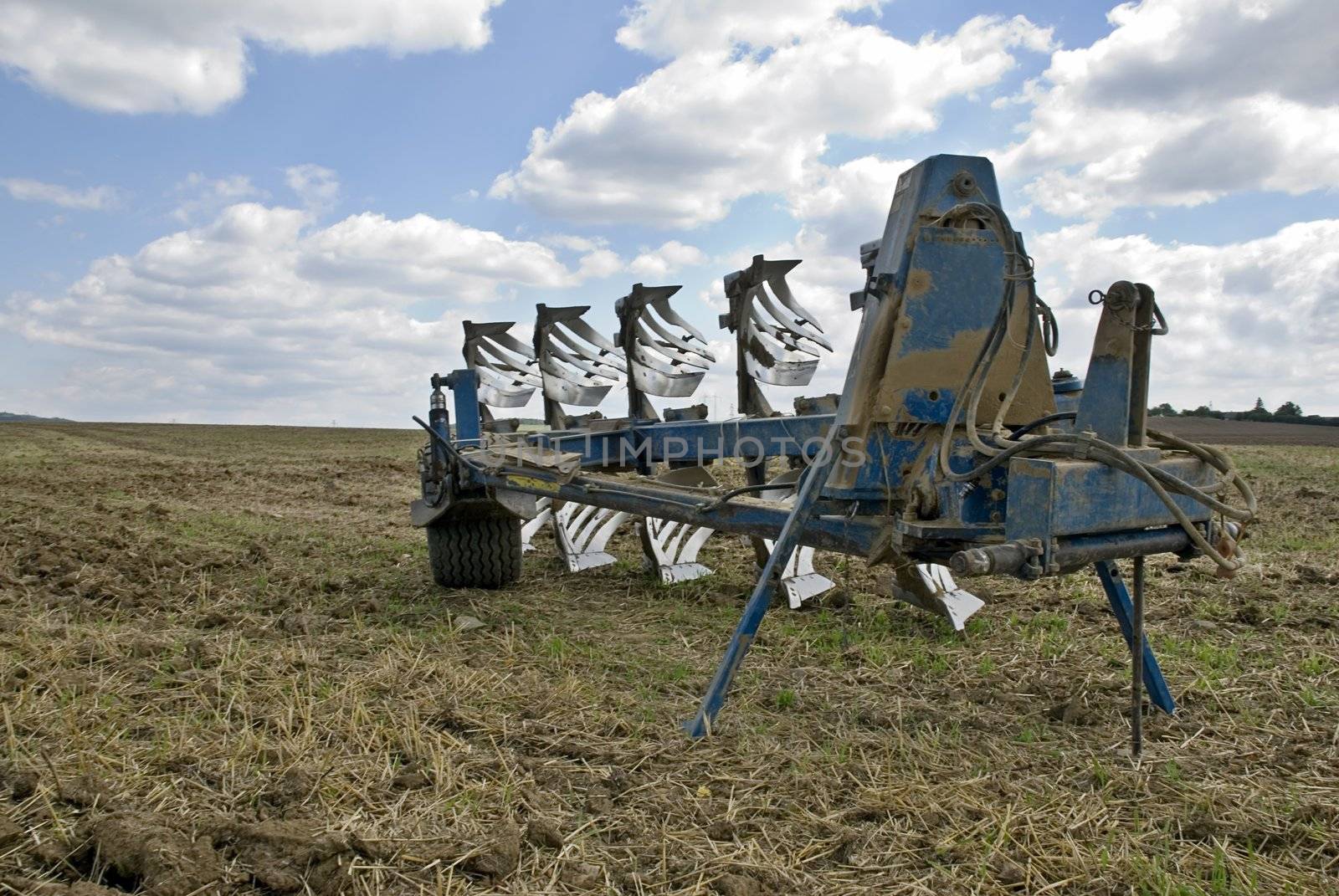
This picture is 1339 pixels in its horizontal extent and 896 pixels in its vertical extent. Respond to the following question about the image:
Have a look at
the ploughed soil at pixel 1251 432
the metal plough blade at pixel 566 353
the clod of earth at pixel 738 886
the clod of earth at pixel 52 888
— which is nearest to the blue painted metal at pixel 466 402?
the metal plough blade at pixel 566 353

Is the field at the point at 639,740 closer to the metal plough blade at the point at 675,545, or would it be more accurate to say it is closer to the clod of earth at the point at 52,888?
the clod of earth at the point at 52,888

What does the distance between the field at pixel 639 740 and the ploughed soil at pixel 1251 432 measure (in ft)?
58.2

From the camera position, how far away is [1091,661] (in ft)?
16.1

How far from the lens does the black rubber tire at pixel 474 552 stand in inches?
275

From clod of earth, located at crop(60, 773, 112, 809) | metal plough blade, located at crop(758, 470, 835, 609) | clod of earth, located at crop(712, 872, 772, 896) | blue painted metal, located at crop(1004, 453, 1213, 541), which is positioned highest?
blue painted metal, located at crop(1004, 453, 1213, 541)

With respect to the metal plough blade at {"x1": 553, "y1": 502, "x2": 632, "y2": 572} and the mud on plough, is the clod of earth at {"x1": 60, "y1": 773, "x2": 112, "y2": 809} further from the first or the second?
the metal plough blade at {"x1": 553, "y1": 502, "x2": 632, "y2": 572}

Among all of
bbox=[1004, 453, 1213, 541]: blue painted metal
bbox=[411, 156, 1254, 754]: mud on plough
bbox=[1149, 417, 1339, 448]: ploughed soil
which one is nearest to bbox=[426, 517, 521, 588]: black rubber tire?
bbox=[411, 156, 1254, 754]: mud on plough

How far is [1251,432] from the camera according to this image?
2584 cm

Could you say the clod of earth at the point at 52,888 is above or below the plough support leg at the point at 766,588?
below

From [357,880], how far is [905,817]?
154 centimetres

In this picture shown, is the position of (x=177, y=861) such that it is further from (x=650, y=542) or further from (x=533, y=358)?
(x=533, y=358)

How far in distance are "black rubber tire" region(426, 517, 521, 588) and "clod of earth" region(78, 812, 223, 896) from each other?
4.11 metres

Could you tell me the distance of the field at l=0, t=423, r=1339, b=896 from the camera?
2.80 meters

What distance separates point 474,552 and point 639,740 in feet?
11.3
